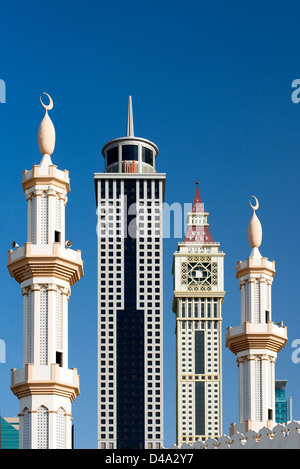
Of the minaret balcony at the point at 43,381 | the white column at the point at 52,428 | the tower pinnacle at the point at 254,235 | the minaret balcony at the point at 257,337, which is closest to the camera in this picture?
the white column at the point at 52,428

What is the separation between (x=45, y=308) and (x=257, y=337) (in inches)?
496

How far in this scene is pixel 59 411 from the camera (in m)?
A: 41.4

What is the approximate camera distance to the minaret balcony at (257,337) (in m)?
50.4

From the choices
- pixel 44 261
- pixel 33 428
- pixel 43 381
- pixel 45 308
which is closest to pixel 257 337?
pixel 45 308

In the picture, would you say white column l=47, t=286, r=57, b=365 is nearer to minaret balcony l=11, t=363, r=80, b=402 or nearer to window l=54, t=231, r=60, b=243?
minaret balcony l=11, t=363, r=80, b=402

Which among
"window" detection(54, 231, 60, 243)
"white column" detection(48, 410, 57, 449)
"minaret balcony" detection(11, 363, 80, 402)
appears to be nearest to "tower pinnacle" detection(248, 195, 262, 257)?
"window" detection(54, 231, 60, 243)

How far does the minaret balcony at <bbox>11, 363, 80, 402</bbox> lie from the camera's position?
135 feet

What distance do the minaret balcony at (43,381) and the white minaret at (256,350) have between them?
11.5m

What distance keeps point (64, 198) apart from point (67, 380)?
26.3ft

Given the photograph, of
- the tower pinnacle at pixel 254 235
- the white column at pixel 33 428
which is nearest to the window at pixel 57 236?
the white column at pixel 33 428

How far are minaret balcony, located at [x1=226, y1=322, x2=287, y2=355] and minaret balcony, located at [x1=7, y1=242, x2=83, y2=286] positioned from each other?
11.0 metres

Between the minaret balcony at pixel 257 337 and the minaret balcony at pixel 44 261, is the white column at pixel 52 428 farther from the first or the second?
the minaret balcony at pixel 257 337

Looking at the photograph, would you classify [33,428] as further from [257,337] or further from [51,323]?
[257,337]
